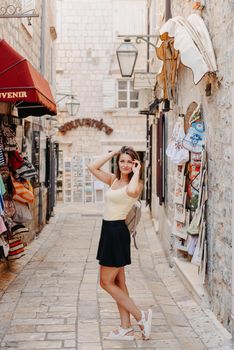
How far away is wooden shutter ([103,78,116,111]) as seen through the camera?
21.1 metres

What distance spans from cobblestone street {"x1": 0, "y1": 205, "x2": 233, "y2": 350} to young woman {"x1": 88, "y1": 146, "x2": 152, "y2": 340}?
0.21 metres

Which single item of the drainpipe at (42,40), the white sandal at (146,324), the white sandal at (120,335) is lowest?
the white sandal at (120,335)

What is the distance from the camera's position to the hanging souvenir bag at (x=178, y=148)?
22.5 feet

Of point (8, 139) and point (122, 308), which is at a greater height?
point (8, 139)

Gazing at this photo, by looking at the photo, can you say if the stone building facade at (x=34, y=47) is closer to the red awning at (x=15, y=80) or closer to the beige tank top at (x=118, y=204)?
the red awning at (x=15, y=80)

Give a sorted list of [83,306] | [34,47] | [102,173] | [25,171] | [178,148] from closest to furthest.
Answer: [102,173] → [83,306] → [178,148] → [25,171] → [34,47]

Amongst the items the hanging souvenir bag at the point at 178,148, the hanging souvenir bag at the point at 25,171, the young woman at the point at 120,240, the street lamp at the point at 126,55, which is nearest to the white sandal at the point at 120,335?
the young woman at the point at 120,240

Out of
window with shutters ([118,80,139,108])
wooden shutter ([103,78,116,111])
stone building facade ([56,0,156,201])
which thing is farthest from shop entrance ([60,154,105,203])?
window with shutters ([118,80,139,108])

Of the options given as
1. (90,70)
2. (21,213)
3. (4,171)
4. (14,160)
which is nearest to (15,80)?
(4,171)

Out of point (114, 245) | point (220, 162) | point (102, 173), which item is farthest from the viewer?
point (220, 162)

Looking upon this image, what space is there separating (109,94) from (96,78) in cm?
98

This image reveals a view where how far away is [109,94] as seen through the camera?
21109 mm

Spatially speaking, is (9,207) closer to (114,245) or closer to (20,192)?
(20,192)

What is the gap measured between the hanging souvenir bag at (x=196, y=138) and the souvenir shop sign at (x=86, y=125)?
49.3 feet
